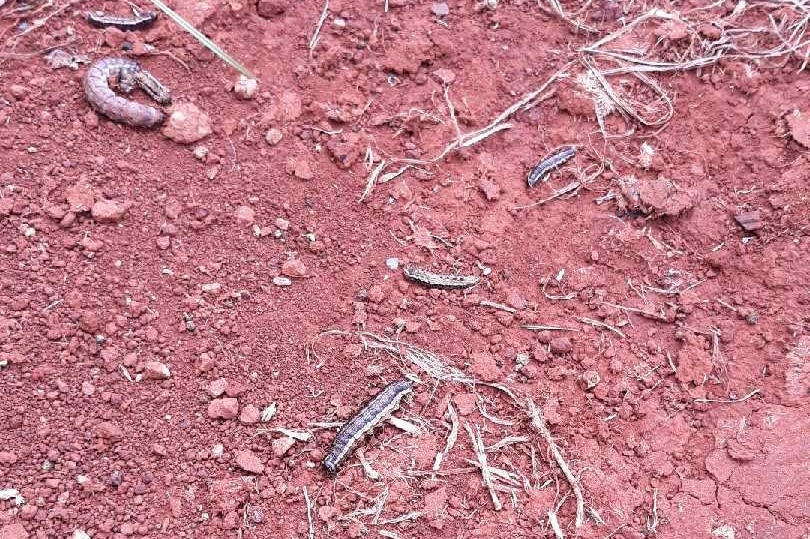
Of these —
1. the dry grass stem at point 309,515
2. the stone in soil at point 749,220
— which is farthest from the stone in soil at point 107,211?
the stone in soil at point 749,220

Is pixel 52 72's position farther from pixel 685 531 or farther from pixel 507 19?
pixel 685 531

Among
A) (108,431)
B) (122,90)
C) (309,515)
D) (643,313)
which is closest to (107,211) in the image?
(122,90)

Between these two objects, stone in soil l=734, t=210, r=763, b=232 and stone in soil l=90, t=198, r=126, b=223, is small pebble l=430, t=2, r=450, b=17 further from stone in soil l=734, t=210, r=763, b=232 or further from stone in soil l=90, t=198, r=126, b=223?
stone in soil l=90, t=198, r=126, b=223

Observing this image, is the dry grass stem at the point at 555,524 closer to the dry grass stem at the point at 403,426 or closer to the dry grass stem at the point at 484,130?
the dry grass stem at the point at 403,426

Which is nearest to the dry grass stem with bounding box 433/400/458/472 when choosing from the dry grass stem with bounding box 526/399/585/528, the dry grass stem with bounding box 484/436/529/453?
the dry grass stem with bounding box 484/436/529/453

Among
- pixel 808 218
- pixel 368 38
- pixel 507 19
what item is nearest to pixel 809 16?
pixel 808 218
